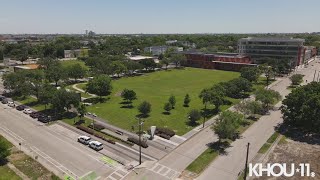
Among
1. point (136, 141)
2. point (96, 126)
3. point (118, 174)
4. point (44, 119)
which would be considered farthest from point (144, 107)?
point (118, 174)

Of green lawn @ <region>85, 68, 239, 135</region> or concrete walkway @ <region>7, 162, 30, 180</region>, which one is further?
green lawn @ <region>85, 68, 239, 135</region>

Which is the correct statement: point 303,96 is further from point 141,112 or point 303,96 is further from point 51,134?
point 51,134

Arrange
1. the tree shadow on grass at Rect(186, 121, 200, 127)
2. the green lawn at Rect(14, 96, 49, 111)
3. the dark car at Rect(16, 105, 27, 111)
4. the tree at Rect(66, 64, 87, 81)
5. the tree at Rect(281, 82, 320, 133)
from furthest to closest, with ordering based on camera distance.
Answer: the tree at Rect(66, 64, 87, 81), the green lawn at Rect(14, 96, 49, 111), the dark car at Rect(16, 105, 27, 111), the tree shadow on grass at Rect(186, 121, 200, 127), the tree at Rect(281, 82, 320, 133)

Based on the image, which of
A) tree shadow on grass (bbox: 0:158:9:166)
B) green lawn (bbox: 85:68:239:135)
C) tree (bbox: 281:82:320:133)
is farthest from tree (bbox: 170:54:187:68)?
tree shadow on grass (bbox: 0:158:9:166)

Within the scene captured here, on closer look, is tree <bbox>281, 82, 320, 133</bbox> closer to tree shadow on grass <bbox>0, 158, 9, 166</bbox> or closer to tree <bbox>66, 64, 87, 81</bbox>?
tree shadow on grass <bbox>0, 158, 9, 166</bbox>

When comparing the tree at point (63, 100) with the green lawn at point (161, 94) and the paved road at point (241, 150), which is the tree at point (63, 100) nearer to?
the green lawn at point (161, 94)

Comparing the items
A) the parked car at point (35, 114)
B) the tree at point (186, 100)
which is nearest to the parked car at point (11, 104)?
the parked car at point (35, 114)
